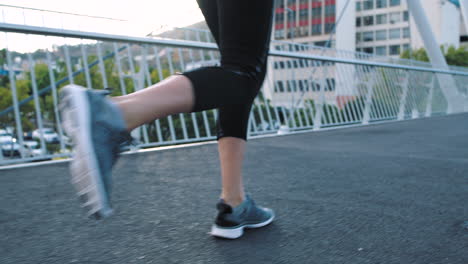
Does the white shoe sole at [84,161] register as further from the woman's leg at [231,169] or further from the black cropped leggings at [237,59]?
the woman's leg at [231,169]

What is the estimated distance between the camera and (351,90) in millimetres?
8578

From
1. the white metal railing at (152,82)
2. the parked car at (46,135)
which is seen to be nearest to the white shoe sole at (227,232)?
the white metal railing at (152,82)

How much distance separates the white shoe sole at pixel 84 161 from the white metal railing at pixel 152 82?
0.85 ft

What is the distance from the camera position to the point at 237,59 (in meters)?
1.36

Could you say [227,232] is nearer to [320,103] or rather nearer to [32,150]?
[32,150]

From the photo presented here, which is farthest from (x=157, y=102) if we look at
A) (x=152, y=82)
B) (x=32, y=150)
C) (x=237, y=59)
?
(x=152, y=82)

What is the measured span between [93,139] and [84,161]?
6cm

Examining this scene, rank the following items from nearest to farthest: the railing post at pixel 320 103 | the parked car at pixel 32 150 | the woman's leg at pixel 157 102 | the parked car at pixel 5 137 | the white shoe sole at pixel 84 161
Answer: the white shoe sole at pixel 84 161 → the woman's leg at pixel 157 102 → the parked car at pixel 32 150 → the parked car at pixel 5 137 → the railing post at pixel 320 103

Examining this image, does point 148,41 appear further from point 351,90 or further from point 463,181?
point 351,90

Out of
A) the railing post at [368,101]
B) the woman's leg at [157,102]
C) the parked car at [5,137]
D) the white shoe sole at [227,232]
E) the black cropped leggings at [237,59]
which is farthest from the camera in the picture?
the railing post at [368,101]

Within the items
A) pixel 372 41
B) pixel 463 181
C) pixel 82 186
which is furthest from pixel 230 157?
pixel 372 41

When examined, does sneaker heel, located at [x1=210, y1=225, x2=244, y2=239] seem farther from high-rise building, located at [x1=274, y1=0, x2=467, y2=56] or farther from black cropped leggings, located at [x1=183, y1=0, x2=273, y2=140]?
high-rise building, located at [x1=274, y1=0, x2=467, y2=56]

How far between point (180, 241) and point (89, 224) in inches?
16.9

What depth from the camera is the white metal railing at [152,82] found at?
146 inches
